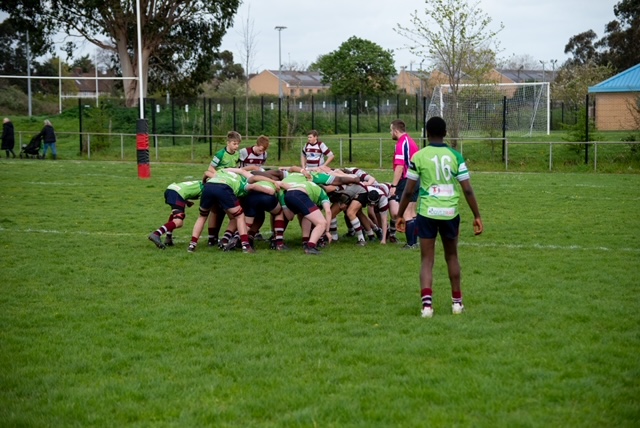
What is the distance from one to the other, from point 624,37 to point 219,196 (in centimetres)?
6178

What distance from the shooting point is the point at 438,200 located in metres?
8.49

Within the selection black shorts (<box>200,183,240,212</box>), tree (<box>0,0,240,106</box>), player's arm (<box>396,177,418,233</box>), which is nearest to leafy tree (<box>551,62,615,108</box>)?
tree (<box>0,0,240,106</box>)

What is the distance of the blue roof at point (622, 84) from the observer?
164 feet

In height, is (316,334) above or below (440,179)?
below

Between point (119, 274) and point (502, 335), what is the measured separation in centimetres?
535

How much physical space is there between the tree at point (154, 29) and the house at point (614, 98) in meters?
21.2

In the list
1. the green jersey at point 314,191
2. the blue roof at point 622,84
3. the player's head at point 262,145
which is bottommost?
the green jersey at point 314,191

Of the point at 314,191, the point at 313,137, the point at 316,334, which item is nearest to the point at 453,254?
the point at 316,334

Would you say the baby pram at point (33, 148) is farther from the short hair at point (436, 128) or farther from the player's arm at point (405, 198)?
the short hair at point (436, 128)

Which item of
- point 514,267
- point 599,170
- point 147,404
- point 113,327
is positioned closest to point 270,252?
point 514,267

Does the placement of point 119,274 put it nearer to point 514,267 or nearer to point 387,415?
point 514,267

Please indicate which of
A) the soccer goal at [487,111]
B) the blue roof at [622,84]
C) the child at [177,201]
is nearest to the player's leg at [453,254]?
the child at [177,201]

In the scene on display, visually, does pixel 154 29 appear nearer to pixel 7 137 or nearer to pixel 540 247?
pixel 7 137

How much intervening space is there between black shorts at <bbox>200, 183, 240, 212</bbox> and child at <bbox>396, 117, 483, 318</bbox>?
4508mm
